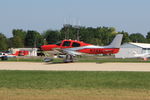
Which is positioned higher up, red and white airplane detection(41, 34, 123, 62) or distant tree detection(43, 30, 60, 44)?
distant tree detection(43, 30, 60, 44)

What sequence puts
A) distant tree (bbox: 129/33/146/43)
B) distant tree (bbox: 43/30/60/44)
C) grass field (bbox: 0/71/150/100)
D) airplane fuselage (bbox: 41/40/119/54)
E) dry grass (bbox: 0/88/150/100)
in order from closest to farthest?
dry grass (bbox: 0/88/150/100) < grass field (bbox: 0/71/150/100) < airplane fuselage (bbox: 41/40/119/54) < distant tree (bbox: 43/30/60/44) < distant tree (bbox: 129/33/146/43)

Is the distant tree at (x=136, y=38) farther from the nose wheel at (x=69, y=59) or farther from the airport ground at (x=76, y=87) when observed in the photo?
the airport ground at (x=76, y=87)

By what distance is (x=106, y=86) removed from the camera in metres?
16.6

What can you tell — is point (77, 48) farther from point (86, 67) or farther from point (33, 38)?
point (33, 38)

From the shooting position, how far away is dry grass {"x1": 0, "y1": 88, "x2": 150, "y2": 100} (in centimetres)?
1328

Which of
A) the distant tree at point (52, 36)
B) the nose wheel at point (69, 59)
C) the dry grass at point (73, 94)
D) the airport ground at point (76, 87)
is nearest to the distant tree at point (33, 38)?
the distant tree at point (52, 36)

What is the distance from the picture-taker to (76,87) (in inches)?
641

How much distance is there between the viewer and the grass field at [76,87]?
45.1 feet

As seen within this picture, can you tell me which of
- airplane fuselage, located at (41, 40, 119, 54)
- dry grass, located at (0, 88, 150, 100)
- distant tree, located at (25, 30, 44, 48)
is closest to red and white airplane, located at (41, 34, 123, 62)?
airplane fuselage, located at (41, 40, 119, 54)

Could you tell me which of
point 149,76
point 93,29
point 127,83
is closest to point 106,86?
point 127,83

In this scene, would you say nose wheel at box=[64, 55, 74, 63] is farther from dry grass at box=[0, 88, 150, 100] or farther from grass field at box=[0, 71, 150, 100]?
dry grass at box=[0, 88, 150, 100]

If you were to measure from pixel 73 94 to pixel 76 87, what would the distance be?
1.97 meters

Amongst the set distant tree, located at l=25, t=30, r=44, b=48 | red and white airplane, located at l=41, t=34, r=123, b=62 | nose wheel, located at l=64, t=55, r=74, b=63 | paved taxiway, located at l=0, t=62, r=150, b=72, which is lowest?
paved taxiway, located at l=0, t=62, r=150, b=72

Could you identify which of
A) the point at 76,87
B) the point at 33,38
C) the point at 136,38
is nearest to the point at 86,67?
the point at 76,87
